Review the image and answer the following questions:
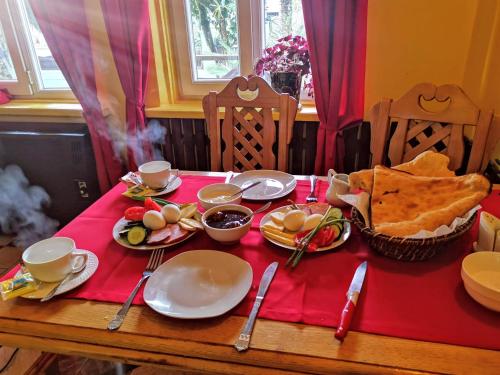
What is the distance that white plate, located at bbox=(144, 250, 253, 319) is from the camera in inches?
30.5

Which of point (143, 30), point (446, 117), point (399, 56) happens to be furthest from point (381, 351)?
point (143, 30)

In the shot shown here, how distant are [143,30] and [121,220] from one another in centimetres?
124

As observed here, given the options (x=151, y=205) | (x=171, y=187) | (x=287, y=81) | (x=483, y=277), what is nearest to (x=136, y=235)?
(x=151, y=205)

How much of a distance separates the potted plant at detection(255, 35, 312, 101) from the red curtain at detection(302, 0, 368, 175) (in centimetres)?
14

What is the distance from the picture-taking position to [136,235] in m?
1.01

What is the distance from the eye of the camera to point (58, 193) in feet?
7.96

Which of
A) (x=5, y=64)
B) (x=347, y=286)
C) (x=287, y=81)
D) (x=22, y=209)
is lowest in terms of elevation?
(x=22, y=209)

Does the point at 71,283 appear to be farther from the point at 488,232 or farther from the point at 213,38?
the point at 213,38

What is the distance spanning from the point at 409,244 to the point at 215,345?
48 centimetres

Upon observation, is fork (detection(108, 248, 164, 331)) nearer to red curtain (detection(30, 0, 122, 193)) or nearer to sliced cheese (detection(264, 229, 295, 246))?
sliced cheese (detection(264, 229, 295, 246))

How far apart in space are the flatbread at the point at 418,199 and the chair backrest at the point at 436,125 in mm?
416

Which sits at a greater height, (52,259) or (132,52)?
(132,52)

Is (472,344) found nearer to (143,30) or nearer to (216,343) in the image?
(216,343)

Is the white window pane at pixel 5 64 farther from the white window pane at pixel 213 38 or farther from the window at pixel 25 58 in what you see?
the white window pane at pixel 213 38
